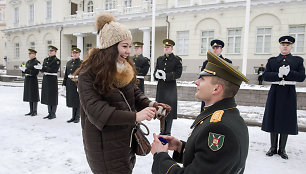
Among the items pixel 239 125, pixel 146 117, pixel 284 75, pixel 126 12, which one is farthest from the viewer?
pixel 126 12

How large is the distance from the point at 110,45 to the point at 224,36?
675 inches

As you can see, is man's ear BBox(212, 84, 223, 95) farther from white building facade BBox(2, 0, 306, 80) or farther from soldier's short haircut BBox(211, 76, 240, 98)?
white building facade BBox(2, 0, 306, 80)

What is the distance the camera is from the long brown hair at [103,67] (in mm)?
1772

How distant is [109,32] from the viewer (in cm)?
183

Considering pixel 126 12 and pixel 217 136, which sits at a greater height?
pixel 126 12

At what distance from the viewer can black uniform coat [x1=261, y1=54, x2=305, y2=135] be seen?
418 centimetres

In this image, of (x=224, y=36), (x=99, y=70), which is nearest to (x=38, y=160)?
(x=99, y=70)

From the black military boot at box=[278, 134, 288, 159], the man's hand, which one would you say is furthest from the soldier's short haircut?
the black military boot at box=[278, 134, 288, 159]

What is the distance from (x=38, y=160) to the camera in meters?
3.75

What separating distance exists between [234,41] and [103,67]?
17406 millimetres

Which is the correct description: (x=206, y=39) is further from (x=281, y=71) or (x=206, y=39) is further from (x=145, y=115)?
(x=145, y=115)

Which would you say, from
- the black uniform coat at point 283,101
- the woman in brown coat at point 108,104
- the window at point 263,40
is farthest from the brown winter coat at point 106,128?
the window at point 263,40

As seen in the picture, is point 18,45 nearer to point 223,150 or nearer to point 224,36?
point 224,36

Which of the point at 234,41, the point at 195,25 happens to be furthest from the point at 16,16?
the point at 234,41
